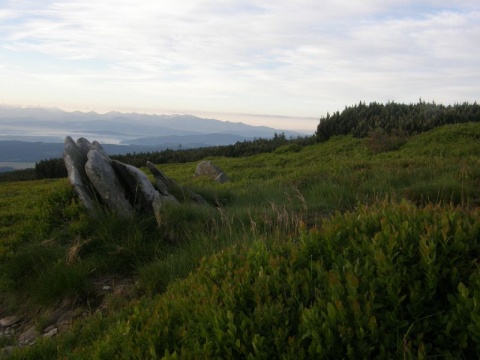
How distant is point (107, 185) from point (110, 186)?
61mm

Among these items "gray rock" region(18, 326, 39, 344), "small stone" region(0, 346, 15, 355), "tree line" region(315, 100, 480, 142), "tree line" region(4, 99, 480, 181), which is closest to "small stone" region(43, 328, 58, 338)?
"gray rock" region(18, 326, 39, 344)

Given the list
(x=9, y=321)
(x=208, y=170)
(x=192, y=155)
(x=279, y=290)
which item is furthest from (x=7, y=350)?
(x=192, y=155)

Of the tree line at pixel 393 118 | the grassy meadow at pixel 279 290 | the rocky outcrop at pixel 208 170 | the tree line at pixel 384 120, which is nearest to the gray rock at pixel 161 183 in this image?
the grassy meadow at pixel 279 290

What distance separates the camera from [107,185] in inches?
343

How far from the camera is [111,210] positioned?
8.41 meters

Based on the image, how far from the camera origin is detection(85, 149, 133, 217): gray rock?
8.43 metres

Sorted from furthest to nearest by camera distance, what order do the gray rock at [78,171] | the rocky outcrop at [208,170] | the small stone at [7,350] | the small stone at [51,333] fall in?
the rocky outcrop at [208,170]
the gray rock at [78,171]
the small stone at [51,333]
the small stone at [7,350]

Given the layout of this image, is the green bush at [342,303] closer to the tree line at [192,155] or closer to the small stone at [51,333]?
the small stone at [51,333]

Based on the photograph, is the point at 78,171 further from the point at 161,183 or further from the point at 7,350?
the point at 7,350

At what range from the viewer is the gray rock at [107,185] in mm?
8431

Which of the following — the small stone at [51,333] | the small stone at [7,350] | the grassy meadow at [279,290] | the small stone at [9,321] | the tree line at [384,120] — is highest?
the tree line at [384,120]

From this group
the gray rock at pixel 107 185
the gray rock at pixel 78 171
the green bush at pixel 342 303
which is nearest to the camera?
the green bush at pixel 342 303

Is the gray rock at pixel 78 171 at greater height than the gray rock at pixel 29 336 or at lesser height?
greater

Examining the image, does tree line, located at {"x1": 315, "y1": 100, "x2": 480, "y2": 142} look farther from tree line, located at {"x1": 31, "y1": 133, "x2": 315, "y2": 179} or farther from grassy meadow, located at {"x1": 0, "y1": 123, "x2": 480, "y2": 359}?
grassy meadow, located at {"x1": 0, "y1": 123, "x2": 480, "y2": 359}
